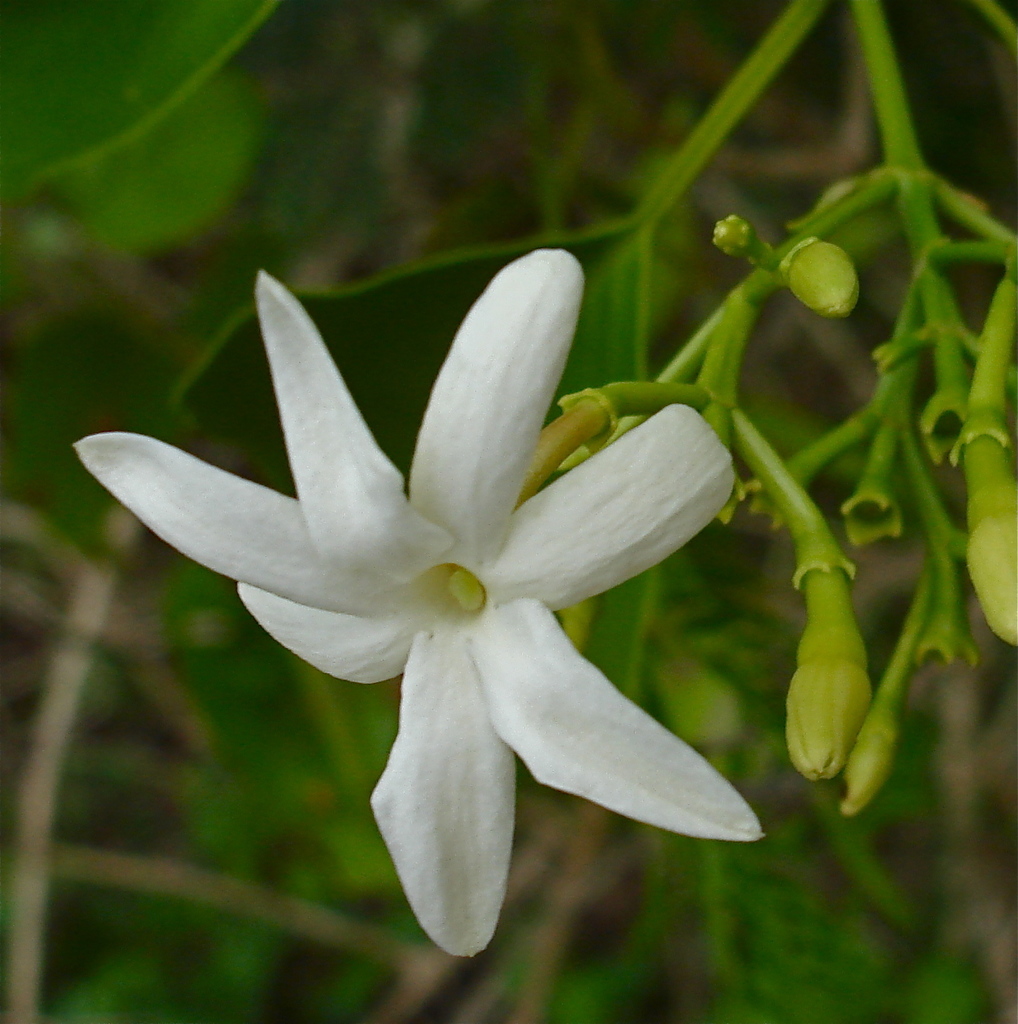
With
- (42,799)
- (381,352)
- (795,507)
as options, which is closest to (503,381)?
(795,507)

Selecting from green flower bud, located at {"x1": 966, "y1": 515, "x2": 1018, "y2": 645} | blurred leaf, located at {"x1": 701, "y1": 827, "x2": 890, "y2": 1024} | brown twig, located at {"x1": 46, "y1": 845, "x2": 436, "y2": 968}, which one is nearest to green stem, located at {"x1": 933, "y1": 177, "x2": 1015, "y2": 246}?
green flower bud, located at {"x1": 966, "y1": 515, "x2": 1018, "y2": 645}

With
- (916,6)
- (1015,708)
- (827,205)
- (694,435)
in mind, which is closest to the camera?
(694,435)

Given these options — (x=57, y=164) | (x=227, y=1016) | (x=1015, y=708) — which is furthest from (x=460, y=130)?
(x=227, y=1016)

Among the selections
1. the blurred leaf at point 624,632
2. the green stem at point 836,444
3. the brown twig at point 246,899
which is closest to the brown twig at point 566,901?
the brown twig at point 246,899

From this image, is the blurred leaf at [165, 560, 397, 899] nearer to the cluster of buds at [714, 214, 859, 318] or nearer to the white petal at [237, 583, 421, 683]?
the white petal at [237, 583, 421, 683]

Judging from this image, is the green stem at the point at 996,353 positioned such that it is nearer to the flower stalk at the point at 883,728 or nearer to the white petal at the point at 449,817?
the flower stalk at the point at 883,728

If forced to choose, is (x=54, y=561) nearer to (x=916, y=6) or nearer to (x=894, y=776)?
(x=894, y=776)
